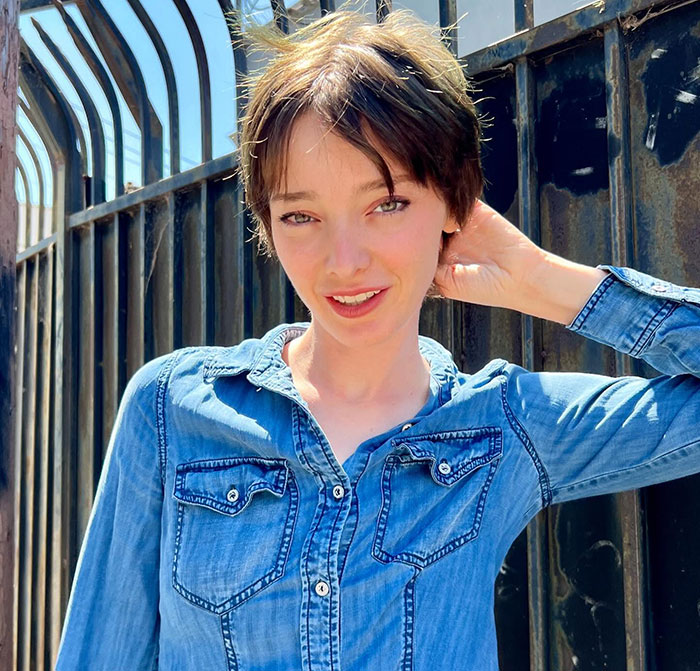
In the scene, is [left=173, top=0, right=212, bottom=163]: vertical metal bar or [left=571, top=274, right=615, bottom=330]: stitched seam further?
[left=173, top=0, right=212, bottom=163]: vertical metal bar

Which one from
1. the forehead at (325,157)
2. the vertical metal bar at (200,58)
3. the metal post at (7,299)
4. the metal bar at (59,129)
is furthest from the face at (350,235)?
the metal bar at (59,129)

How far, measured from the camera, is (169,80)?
10.5 ft

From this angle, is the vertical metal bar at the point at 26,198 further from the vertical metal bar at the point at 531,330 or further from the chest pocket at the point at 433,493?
the chest pocket at the point at 433,493

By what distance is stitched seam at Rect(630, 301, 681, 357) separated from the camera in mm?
1475

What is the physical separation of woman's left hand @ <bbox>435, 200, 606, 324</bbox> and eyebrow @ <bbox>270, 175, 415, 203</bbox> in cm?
27

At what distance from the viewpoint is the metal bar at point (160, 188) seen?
2824 millimetres

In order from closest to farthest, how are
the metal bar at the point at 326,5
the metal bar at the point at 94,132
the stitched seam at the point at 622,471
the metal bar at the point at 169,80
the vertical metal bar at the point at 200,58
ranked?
the stitched seam at the point at 622,471 < the metal bar at the point at 326,5 < the vertical metal bar at the point at 200,58 < the metal bar at the point at 169,80 < the metal bar at the point at 94,132

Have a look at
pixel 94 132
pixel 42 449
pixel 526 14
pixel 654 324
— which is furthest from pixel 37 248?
pixel 654 324

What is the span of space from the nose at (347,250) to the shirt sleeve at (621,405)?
407 mm

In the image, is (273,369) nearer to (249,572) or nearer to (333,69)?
(249,572)

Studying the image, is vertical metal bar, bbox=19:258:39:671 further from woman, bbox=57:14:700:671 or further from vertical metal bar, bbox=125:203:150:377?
woman, bbox=57:14:700:671

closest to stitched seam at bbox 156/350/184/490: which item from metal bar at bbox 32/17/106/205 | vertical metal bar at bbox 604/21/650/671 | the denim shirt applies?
the denim shirt

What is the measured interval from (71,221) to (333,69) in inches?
104

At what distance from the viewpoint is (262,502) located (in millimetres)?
1371
